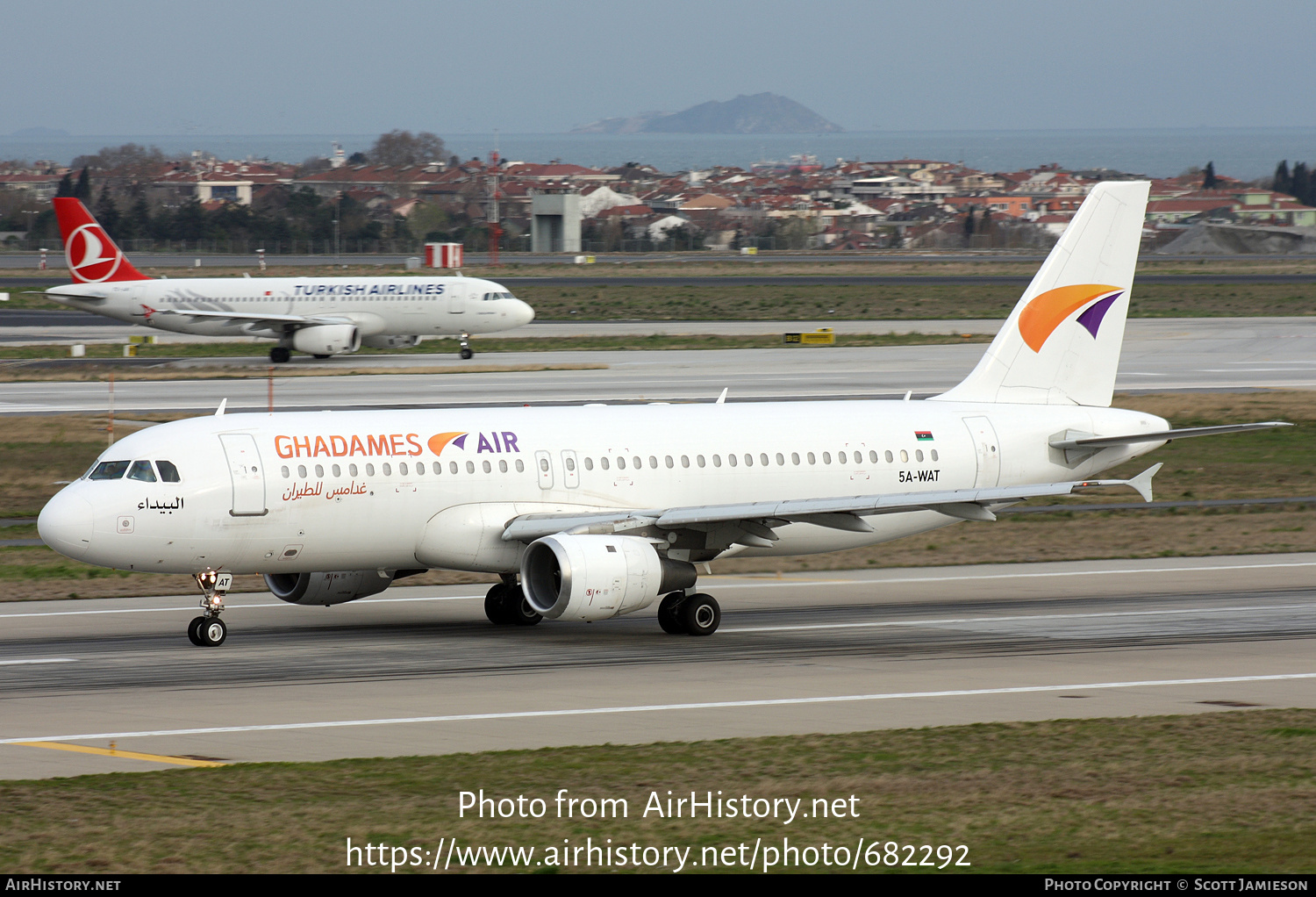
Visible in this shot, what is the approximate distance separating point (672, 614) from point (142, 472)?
9.29 m

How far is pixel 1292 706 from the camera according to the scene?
23.0 m

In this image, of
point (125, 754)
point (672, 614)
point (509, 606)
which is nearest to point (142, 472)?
point (509, 606)

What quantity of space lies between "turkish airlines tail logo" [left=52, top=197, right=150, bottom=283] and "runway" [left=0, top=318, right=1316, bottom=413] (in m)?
9.50

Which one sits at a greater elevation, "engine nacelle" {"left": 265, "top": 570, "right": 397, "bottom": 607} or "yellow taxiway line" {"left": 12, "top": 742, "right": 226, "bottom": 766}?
"yellow taxiway line" {"left": 12, "top": 742, "right": 226, "bottom": 766}

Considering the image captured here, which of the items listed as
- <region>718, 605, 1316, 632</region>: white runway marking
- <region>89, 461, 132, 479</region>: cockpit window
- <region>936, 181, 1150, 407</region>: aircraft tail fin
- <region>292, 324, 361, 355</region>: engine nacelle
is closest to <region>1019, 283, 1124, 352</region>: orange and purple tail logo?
<region>936, 181, 1150, 407</region>: aircraft tail fin

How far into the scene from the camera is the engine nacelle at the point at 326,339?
8306cm

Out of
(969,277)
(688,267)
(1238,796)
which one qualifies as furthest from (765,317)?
(1238,796)

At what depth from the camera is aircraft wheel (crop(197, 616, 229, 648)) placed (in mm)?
28188

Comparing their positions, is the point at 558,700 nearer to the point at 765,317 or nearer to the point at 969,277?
the point at 765,317

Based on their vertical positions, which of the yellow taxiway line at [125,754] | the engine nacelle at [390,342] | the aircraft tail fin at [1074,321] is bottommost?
the engine nacelle at [390,342]

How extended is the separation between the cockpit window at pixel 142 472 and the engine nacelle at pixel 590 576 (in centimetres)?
627

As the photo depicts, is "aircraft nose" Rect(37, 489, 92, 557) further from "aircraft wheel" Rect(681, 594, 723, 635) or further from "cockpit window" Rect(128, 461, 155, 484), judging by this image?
"aircraft wheel" Rect(681, 594, 723, 635)

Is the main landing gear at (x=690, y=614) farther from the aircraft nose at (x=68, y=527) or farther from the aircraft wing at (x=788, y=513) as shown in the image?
the aircraft nose at (x=68, y=527)

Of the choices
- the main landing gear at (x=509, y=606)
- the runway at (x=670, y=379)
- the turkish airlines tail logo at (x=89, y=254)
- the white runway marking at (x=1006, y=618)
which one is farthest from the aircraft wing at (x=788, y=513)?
the turkish airlines tail logo at (x=89, y=254)
